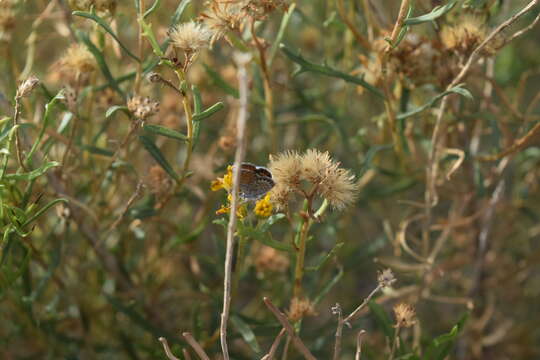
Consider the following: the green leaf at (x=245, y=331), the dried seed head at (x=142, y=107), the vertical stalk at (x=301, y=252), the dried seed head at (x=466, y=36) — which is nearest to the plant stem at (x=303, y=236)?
the vertical stalk at (x=301, y=252)

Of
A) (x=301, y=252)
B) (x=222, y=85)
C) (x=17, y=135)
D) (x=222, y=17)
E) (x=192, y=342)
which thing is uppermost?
(x=222, y=85)

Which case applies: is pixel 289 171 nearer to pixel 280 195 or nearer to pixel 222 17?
pixel 280 195

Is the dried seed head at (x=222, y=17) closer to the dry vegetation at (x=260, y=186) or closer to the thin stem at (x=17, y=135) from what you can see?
the dry vegetation at (x=260, y=186)

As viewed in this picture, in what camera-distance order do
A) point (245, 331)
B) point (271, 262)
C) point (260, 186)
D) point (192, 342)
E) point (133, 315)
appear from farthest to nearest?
point (271, 262), point (133, 315), point (245, 331), point (260, 186), point (192, 342)

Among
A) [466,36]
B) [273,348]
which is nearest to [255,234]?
[273,348]

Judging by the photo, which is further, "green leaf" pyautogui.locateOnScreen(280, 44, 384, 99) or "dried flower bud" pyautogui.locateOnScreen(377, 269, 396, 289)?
"green leaf" pyautogui.locateOnScreen(280, 44, 384, 99)

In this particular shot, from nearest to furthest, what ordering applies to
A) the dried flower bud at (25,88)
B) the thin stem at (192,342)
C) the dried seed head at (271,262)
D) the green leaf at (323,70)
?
the thin stem at (192,342) < the dried flower bud at (25,88) < the green leaf at (323,70) < the dried seed head at (271,262)

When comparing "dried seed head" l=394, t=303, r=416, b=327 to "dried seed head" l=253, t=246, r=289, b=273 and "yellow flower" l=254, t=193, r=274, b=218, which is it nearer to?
"yellow flower" l=254, t=193, r=274, b=218

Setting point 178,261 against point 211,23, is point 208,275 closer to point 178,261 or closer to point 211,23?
point 178,261

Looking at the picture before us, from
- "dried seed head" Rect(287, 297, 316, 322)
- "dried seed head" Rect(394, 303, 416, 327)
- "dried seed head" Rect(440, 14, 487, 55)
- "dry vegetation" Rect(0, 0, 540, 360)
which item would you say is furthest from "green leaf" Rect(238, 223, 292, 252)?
"dried seed head" Rect(440, 14, 487, 55)
